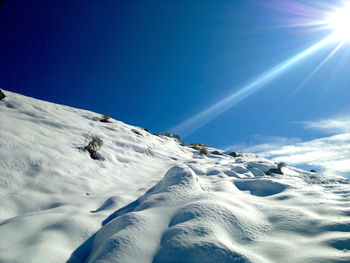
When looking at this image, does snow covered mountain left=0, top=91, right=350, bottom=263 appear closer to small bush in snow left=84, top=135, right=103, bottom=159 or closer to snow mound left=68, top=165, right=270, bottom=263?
snow mound left=68, top=165, right=270, bottom=263

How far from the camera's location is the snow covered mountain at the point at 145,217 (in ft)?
4.00

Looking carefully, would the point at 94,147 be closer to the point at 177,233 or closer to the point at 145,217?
the point at 145,217

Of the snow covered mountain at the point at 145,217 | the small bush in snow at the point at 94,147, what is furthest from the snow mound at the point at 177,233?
the small bush in snow at the point at 94,147

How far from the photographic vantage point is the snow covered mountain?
1.22 meters

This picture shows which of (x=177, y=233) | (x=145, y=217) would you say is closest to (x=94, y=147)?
(x=145, y=217)

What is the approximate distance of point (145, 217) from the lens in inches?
62.2

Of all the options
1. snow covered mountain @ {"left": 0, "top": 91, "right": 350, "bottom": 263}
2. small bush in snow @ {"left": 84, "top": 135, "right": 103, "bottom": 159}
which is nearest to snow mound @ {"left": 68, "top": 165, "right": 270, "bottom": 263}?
snow covered mountain @ {"left": 0, "top": 91, "right": 350, "bottom": 263}

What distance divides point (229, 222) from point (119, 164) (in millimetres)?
3163

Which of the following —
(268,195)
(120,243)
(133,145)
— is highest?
(133,145)

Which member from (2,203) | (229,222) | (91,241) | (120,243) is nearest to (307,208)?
(229,222)

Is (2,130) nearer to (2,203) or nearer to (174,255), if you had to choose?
(2,203)

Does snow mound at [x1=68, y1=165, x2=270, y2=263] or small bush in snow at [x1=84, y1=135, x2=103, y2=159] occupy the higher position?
small bush in snow at [x1=84, y1=135, x2=103, y2=159]

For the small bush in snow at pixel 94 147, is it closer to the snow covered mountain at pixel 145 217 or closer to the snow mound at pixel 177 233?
the snow covered mountain at pixel 145 217

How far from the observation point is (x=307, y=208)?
192 centimetres
